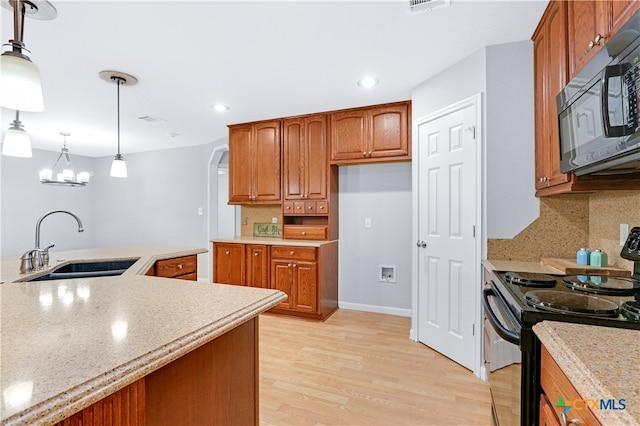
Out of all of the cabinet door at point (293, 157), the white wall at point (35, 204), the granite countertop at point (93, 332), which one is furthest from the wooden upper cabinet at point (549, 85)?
the white wall at point (35, 204)

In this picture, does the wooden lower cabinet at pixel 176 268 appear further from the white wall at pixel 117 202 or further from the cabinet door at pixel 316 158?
the white wall at pixel 117 202

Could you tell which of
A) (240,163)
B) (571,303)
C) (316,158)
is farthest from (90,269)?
(571,303)

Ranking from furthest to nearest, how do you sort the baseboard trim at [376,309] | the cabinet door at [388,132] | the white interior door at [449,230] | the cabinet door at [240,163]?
the cabinet door at [240,163] → the baseboard trim at [376,309] → the cabinet door at [388,132] → the white interior door at [449,230]

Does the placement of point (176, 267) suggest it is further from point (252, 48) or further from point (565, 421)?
point (565, 421)

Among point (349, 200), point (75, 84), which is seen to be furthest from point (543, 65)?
point (75, 84)

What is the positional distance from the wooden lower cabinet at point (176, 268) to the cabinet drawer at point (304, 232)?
1.23 m

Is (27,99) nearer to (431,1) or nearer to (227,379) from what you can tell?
(227,379)

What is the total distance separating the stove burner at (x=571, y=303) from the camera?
3.18ft

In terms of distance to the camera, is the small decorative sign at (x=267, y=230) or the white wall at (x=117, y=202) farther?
the white wall at (x=117, y=202)

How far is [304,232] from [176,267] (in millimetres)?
1524

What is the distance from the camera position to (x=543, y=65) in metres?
1.96

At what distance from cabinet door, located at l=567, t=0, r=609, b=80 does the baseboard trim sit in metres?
→ 2.68

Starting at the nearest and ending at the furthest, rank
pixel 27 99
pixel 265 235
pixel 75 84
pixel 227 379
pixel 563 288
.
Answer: pixel 227 379 → pixel 27 99 → pixel 563 288 → pixel 75 84 → pixel 265 235

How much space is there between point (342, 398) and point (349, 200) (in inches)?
89.4
